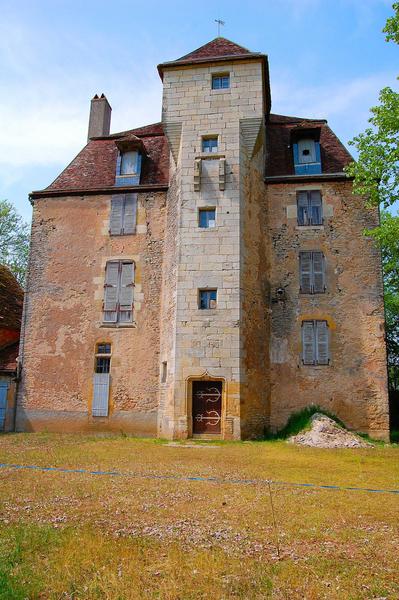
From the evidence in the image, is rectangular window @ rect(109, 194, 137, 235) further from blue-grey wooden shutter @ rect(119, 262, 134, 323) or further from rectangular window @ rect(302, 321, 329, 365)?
rectangular window @ rect(302, 321, 329, 365)

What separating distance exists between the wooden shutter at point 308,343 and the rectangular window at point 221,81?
7.76m

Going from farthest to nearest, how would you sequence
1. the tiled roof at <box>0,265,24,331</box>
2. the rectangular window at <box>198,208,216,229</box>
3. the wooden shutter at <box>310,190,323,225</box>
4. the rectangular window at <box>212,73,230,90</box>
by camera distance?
1. the tiled roof at <box>0,265,24,331</box>
2. the wooden shutter at <box>310,190,323,225</box>
3. the rectangular window at <box>212,73,230,90</box>
4. the rectangular window at <box>198,208,216,229</box>

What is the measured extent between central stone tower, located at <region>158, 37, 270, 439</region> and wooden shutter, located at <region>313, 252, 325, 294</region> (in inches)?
61.2

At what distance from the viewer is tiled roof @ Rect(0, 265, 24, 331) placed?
57.1ft

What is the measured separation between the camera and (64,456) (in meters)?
9.34

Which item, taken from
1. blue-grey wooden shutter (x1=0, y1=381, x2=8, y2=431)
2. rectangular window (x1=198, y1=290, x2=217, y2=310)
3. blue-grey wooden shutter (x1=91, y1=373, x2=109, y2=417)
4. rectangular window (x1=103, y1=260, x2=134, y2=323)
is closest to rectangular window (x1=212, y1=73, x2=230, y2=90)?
rectangular window (x1=103, y1=260, x2=134, y2=323)

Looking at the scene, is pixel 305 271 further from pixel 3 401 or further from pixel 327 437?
pixel 3 401

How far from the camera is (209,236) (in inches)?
543

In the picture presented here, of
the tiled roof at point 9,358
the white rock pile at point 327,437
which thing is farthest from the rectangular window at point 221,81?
the tiled roof at point 9,358

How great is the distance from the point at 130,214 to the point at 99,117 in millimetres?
5860

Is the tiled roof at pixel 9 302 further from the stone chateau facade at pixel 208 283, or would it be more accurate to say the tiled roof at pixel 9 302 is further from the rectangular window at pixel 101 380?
the rectangular window at pixel 101 380

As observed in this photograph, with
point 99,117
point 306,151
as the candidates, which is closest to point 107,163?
point 99,117

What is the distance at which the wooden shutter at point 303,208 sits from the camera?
1526 centimetres

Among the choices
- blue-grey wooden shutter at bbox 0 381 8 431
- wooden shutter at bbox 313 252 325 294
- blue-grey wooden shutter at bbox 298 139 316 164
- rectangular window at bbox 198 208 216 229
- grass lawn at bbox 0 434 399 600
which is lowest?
grass lawn at bbox 0 434 399 600
